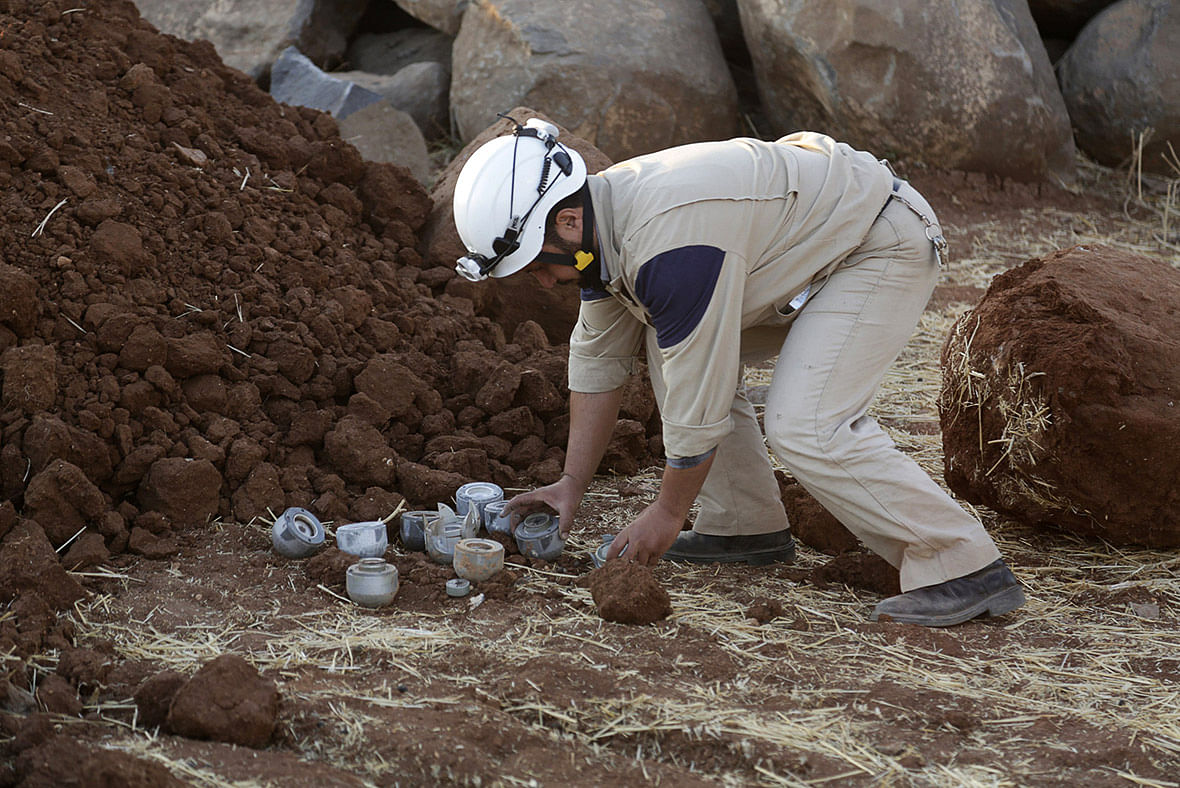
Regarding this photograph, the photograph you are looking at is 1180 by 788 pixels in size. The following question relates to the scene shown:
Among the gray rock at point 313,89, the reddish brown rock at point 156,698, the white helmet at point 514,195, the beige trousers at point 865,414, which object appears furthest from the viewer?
the gray rock at point 313,89

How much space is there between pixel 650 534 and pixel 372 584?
954mm

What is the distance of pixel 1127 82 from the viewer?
9.66 meters

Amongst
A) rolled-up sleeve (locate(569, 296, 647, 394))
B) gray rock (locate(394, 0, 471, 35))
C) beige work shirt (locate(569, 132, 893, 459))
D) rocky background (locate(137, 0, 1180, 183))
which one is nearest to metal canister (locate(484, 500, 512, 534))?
rolled-up sleeve (locate(569, 296, 647, 394))

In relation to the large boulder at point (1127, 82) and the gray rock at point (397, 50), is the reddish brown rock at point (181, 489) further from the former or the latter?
the large boulder at point (1127, 82)

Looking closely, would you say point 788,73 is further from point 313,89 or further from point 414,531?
point 414,531

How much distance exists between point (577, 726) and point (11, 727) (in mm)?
1453

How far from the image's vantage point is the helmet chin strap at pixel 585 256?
3.76 meters

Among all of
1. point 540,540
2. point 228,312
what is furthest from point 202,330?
point 540,540

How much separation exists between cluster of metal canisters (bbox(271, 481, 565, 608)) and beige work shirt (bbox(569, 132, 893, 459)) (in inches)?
29.7

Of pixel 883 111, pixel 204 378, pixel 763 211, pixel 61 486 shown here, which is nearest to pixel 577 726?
pixel 763 211

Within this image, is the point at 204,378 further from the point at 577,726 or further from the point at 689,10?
the point at 689,10

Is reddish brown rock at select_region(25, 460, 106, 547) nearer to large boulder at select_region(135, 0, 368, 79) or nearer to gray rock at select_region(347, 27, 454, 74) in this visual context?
large boulder at select_region(135, 0, 368, 79)

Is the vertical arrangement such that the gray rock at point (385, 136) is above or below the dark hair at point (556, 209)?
below

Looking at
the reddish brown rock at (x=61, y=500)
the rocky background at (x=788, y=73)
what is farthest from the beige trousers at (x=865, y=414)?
the rocky background at (x=788, y=73)
